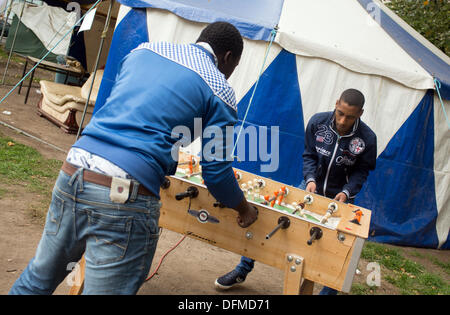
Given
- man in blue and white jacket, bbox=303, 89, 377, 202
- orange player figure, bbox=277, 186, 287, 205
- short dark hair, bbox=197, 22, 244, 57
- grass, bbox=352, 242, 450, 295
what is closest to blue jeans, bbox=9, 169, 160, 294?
short dark hair, bbox=197, 22, 244, 57

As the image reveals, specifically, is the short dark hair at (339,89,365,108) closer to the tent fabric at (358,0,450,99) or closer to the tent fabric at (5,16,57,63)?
the tent fabric at (358,0,450,99)

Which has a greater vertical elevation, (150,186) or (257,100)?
(257,100)

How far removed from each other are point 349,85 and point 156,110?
452 centimetres

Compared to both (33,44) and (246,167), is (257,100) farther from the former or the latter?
(33,44)

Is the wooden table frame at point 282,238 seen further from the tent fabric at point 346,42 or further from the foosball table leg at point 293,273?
the tent fabric at point 346,42

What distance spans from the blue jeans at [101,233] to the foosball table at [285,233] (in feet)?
2.24

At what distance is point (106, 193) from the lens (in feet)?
6.68

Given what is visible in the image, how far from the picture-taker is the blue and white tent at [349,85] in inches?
238

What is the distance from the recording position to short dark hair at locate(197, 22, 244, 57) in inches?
97.7

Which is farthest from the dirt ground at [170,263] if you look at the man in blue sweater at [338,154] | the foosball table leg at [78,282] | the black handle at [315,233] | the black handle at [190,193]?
the black handle at [315,233]

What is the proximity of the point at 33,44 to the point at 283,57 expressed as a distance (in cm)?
1357

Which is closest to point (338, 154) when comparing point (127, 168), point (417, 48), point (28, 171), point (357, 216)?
point (357, 216)

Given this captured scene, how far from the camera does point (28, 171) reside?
5871 mm
